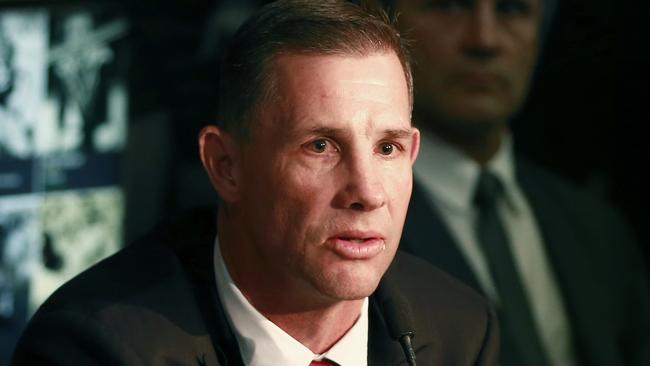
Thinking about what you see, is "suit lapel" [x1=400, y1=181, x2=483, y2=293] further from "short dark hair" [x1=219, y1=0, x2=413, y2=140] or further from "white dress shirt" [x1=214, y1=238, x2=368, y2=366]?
"short dark hair" [x1=219, y1=0, x2=413, y2=140]

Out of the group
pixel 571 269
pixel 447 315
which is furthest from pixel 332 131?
pixel 571 269

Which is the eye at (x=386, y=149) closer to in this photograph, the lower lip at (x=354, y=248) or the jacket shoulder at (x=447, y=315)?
the lower lip at (x=354, y=248)

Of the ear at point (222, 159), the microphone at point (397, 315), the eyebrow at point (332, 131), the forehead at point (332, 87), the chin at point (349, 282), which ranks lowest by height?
the microphone at point (397, 315)

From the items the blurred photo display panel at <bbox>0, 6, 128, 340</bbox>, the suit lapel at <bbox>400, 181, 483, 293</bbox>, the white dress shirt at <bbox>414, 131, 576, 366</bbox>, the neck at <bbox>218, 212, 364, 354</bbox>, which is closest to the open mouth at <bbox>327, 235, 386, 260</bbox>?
the neck at <bbox>218, 212, 364, 354</bbox>

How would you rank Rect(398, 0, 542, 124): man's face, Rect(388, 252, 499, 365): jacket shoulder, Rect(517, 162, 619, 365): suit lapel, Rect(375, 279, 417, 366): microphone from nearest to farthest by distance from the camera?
Rect(375, 279, 417, 366): microphone, Rect(388, 252, 499, 365): jacket shoulder, Rect(398, 0, 542, 124): man's face, Rect(517, 162, 619, 365): suit lapel

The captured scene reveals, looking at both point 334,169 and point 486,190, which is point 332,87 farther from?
point 486,190

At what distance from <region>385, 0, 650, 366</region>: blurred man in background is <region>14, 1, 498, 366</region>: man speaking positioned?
89 centimetres

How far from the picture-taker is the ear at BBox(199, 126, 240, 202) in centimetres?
160

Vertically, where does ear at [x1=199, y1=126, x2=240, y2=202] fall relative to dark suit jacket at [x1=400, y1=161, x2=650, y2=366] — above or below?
above

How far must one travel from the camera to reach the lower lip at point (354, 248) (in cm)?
148

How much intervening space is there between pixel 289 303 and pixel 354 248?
0.17 metres

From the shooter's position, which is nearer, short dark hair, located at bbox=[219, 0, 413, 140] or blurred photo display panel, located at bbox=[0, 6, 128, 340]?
short dark hair, located at bbox=[219, 0, 413, 140]

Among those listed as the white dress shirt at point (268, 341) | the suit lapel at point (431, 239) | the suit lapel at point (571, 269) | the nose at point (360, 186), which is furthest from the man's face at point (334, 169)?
the suit lapel at point (571, 269)

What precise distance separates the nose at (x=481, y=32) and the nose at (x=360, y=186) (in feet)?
3.84
